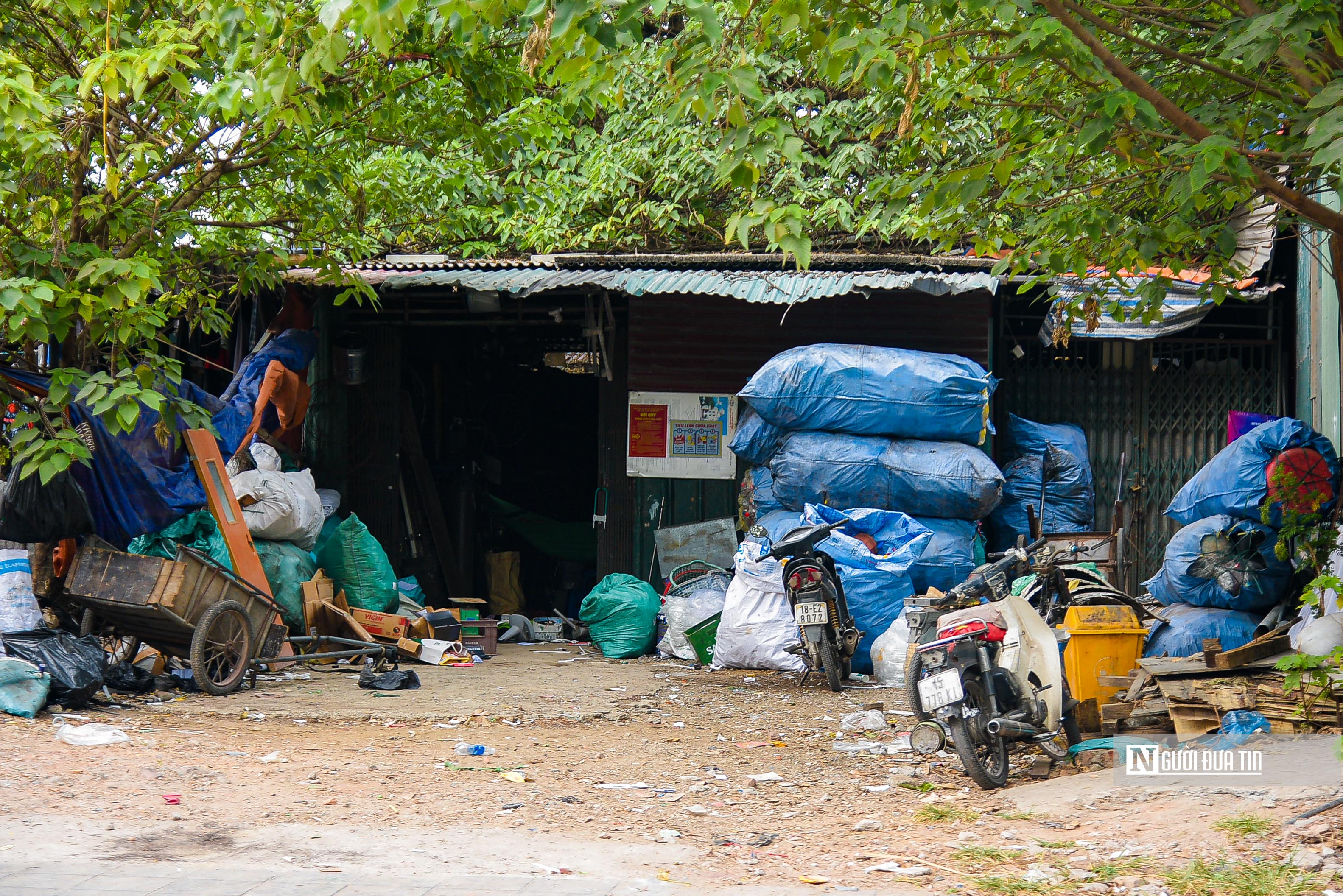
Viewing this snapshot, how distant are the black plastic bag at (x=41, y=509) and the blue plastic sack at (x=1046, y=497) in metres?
6.97

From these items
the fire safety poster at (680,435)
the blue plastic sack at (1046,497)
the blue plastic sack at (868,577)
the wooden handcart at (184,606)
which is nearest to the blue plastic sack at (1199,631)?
the blue plastic sack at (868,577)

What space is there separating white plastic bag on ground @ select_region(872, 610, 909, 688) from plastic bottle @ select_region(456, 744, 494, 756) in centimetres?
308

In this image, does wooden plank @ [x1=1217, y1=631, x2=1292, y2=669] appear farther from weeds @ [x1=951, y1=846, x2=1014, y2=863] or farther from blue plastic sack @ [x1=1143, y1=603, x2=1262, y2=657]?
weeds @ [x1=951, y1=846, x2=1014, y2=863]

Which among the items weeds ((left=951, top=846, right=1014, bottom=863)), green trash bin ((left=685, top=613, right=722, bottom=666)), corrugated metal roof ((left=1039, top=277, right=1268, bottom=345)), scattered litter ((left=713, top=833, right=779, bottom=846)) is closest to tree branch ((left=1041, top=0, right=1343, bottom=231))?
weeds ((left=951, top=846, right=1014, bottom=863))

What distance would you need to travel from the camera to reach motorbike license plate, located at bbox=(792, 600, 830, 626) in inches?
287

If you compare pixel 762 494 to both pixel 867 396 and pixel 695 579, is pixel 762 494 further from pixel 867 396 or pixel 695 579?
pixel 867 396

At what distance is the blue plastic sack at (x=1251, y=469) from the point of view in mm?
6852

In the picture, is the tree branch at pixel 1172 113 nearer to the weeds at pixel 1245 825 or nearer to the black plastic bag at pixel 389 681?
the weeds at pixel 1245 825

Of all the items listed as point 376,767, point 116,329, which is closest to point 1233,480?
point 376,767

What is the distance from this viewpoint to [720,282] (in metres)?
8.99

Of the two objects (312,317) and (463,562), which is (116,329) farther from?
(463,562)

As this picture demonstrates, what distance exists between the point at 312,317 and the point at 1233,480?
7503mm

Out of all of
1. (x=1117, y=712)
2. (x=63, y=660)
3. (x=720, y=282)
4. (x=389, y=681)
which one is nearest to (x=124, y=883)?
(x=63, y=660)

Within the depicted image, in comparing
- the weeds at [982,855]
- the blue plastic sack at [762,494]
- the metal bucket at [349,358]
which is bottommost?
the weeds at [982,855]
